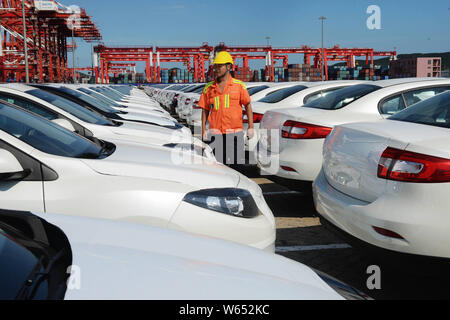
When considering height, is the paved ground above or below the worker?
below

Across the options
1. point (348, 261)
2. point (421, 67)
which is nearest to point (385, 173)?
point (348, 261)

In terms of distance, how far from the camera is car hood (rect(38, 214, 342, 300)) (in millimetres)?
1428

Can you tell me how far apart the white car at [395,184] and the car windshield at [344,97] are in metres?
2.00

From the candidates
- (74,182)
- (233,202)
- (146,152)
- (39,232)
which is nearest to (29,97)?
(146,152)

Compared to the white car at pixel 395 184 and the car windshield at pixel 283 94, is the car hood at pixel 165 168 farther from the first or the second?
the car windshield at pixel 283 94

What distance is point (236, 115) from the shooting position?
533cm

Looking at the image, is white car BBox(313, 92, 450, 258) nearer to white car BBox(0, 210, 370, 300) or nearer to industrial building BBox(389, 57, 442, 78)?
white car BBox(0, 210, 370, 300)

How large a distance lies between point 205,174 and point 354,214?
1028 mm

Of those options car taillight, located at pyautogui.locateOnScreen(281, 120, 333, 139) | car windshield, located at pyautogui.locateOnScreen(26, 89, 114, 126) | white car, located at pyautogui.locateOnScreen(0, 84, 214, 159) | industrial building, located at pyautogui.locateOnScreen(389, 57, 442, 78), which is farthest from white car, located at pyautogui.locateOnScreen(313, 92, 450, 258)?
industrial building, located at pyautogui.locateOnScreen(389, 57, 442, 78)

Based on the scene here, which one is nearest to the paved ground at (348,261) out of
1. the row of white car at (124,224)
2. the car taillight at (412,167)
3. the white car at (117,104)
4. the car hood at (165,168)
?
the car taillight at (412,167)

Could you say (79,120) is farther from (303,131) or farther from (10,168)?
(10,168)

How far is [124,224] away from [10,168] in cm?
82

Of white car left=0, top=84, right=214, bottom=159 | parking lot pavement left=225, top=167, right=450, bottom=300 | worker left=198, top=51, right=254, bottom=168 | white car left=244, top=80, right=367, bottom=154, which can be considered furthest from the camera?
white car left=244, top=80, right=367, bottom=154

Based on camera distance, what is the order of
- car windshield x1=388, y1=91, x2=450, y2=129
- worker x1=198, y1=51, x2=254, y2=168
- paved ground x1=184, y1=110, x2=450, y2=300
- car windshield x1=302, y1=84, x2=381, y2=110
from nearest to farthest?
paved ground x1=184, y1=110, x2=450, y2=300 < car windshield x1=388, y1=91, x2=450, y2=129 < worker x1=198, y1=51, x2=254, y2=168 < car windshield x1=302, y1=84, x2=381, y2=110
